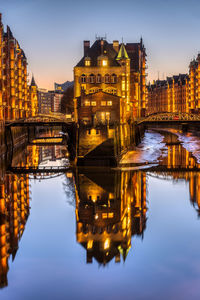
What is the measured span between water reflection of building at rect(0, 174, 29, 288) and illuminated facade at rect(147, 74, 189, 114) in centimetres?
8939

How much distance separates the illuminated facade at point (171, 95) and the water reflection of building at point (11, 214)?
89389mm

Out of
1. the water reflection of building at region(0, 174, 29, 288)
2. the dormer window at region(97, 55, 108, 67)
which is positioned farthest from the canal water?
the dormer window at region(97, 55, 108, 67)

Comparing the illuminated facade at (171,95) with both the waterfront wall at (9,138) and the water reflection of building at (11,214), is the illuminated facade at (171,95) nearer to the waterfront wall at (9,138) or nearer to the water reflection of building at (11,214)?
the waterfront wall at (9,138)

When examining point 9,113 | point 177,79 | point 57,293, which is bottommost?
point 57,293

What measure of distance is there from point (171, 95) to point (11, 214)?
117496 millimetres

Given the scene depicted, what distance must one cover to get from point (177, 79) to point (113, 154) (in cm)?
9552

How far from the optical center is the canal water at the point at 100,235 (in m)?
14.7

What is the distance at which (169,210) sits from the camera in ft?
81.8

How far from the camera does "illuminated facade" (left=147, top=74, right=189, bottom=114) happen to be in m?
120

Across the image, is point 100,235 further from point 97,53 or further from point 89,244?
point 97,53

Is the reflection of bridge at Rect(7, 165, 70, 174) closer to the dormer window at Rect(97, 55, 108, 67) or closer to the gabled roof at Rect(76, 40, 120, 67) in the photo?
the dormer window at Rect(97, 55, 108, 67)

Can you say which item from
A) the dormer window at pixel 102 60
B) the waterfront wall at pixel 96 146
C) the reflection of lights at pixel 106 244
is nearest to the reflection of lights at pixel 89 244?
the reflection of lights at pixel 106 244

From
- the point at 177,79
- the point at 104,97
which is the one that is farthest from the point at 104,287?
the point at 177,79

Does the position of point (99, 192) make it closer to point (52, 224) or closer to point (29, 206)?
point (29, 206)
